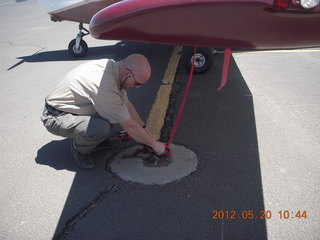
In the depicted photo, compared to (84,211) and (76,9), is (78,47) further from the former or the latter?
(84,211)

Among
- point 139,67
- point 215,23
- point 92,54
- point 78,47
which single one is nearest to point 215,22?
point 215,23

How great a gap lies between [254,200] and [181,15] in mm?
1519

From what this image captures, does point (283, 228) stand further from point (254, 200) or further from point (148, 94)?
point (148, 94)

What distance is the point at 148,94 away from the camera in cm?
417

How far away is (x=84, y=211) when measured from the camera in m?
2.23

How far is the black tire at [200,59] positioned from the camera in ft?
15.1

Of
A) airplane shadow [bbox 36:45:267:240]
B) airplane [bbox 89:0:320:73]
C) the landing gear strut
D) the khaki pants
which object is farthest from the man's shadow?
the landing gear strut

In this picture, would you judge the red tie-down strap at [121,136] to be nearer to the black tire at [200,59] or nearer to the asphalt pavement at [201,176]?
the asphalt pavement at [201,176]

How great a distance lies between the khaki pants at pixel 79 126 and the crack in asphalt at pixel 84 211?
0.47 meters

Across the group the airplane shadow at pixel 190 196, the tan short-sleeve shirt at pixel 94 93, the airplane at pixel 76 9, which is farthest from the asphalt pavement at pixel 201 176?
the airplane at pixel 76 9

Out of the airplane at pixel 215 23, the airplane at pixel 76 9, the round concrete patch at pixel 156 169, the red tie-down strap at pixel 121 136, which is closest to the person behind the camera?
the airplane at pixel 215 23

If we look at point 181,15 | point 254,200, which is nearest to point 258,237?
point 254,200

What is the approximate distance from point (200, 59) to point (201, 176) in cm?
263

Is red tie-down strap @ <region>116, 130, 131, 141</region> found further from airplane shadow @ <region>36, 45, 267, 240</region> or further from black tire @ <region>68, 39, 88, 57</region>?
black tire @ <region>68, 39, 88, 57</region>
